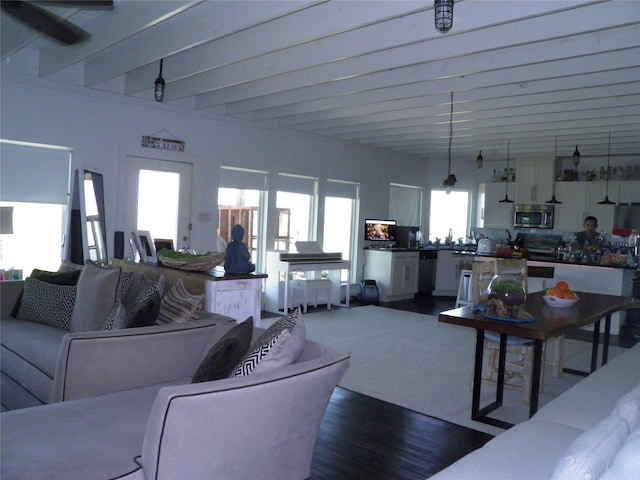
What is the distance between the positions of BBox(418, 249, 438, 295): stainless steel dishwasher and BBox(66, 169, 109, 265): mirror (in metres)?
5.66

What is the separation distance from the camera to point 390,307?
26.2 feet

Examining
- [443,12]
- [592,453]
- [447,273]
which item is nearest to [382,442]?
[592,453]

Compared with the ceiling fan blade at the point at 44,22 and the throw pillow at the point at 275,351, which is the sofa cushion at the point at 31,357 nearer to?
the throw pillow at the point at 275,351

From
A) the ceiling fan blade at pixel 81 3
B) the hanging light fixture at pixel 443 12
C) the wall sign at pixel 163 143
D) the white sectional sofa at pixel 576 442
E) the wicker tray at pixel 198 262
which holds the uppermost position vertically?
the ceiling fan blade at pixel 81 3

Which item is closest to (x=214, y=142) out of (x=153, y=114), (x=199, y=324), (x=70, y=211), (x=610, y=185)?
(x=153, y=114)

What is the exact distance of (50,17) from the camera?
264 centimetres

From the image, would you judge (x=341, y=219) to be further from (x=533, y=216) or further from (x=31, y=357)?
(x=31, y=357)

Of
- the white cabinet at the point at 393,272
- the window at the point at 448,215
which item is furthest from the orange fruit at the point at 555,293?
the window at the point at 448,215

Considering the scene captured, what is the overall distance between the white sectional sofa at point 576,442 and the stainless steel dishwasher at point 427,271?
6.26 m

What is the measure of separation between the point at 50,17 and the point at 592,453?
9.77 ft

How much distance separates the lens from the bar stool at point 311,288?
730cm

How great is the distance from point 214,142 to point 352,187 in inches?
114

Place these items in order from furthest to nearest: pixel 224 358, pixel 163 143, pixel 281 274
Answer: pixel 281 274 → pixel 163 143 → pixel 224 358

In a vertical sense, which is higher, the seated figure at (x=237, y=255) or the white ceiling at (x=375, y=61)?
the white ceiling at (x=375, y=61)
